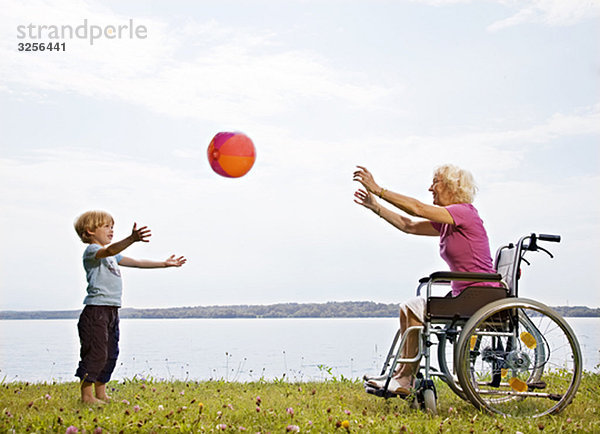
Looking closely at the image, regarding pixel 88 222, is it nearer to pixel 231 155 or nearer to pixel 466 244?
pixel 231 155

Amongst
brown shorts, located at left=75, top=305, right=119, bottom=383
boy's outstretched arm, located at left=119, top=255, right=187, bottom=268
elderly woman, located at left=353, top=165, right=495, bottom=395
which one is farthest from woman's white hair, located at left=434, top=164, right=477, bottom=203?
brown shorts, located at left=75, top=305, right=119, bottom=383

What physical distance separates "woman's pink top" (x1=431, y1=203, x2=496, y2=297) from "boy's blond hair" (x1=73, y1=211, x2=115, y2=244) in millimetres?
2052

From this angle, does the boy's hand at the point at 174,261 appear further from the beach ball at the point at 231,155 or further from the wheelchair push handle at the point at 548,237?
the wheelchair push handle at the point at 548,237

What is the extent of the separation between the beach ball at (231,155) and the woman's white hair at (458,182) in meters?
1.25

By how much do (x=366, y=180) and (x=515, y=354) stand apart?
1259 mm

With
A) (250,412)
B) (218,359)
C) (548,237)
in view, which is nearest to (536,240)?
(548,237)

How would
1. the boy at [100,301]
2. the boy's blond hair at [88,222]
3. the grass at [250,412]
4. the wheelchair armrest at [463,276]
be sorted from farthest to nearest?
the boy's blond hair at [88,222]
the boy at [100,301]
the wheelchair armrest at [463,276]
the grass at [250,412]

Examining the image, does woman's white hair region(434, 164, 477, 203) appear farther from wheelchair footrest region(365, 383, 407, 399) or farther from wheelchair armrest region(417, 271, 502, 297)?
wheelchair footrest region(365, 383, 407, 399)

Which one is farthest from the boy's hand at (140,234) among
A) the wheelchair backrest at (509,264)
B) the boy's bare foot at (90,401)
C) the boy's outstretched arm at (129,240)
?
the wheelchair backrest at (509,264)

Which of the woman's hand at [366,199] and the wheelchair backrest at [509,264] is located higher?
the woman's hand at [366,199]

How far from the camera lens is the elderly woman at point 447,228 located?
369 cm

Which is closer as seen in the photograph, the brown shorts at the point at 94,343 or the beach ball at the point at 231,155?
the brown shorts at the point at 94,343

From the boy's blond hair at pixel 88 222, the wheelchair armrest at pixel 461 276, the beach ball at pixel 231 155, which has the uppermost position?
the beach ball at pixel 231 155

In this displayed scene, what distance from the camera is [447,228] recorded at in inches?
153
